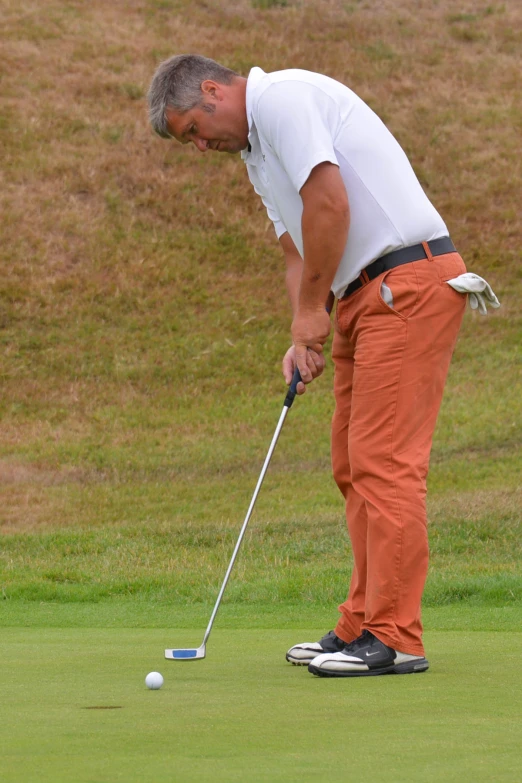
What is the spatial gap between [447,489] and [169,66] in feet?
25.6

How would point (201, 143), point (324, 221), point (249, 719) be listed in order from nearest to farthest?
1. point (249, 719)
2. point (324, 221)
3. point (201, 143)

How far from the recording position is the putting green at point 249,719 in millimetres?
2346

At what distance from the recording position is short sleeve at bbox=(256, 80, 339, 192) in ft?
13.2

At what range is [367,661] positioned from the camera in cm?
395

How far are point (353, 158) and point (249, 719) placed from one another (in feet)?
6.53

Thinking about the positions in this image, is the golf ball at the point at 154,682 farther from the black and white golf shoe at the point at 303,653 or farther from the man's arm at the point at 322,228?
the man's arm at the point at 322,228

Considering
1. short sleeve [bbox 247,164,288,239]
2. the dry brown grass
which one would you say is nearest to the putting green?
short sleeve [bbox 247,164,288,239]

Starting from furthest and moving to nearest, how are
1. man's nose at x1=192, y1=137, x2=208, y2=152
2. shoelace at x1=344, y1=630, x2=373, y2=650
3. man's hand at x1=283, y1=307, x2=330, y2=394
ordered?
man's nose at x1=192, y1=137, x2=208, y2=152 → man's hand at x1=283, y1=307, x2=330, y2=394 → shoelace at x1=344, y1=630, x2=373, y2=650

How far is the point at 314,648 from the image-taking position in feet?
13.8

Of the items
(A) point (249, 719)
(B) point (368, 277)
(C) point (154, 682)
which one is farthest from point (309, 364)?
(A) point (249, 719)

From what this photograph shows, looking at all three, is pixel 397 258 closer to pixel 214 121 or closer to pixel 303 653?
pixel 214 121

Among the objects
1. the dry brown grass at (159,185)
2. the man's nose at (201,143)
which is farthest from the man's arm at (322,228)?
the dry brown grass at (159,185)

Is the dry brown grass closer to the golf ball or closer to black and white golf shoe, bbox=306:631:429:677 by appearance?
black and white golf shoe, bbox=306:631:429:677

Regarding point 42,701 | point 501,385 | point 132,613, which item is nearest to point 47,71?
point 501,385
